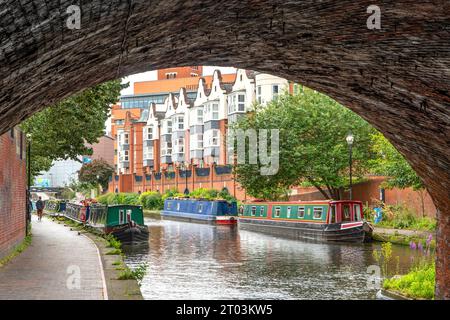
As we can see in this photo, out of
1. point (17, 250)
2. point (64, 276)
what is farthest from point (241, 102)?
point (64, 276)

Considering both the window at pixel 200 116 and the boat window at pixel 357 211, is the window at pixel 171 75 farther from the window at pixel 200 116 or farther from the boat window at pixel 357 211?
the boat window at pixel 357 211

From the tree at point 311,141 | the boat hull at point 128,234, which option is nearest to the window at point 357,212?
the tree at point 311,141

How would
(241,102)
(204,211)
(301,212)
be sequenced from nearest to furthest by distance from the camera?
(301,212), (204,211), (241,102)

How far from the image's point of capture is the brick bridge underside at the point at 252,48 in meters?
3.33

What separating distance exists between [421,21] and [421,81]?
3.67ft

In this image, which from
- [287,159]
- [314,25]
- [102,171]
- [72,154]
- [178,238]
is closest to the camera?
[314,25]

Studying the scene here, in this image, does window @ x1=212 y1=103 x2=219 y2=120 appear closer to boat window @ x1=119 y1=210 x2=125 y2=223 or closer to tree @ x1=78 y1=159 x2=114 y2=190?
tree @ x1=78 y1=159 x2=114 y2=190

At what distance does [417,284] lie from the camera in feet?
37.6

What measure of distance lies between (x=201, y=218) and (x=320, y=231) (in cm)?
1571

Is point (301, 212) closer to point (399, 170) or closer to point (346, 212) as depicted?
point (346, 212)

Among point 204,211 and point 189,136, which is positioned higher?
point 189,136
